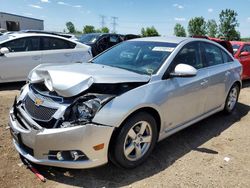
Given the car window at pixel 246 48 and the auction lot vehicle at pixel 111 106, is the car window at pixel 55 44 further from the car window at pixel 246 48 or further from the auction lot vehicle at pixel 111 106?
the car window at pixel 246 48

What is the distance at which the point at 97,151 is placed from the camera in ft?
9.56

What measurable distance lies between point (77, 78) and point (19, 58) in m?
4.92

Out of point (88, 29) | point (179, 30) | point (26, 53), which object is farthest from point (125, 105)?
point (88, 29)

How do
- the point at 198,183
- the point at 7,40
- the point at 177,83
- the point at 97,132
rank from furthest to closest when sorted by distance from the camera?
the point at 7,40 → the point at 177,83 → the point at 198,183 → the point at 97,132

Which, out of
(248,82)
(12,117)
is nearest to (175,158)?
(12,117)

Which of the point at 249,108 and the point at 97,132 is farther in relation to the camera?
the point at 249,108

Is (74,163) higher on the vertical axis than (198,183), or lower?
higher

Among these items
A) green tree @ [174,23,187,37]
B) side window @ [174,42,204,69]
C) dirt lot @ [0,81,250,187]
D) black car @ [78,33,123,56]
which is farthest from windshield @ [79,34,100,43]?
green tree @ [174,23,187,37]

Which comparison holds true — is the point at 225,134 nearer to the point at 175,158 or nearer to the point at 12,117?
the point at 175,158

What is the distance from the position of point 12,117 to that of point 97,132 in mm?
1278

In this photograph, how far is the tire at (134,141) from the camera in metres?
3.08

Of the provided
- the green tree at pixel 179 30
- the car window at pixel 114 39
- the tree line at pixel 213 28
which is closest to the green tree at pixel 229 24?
the tree line at pixel 213 28

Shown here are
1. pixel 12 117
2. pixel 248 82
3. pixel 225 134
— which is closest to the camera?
pixel 12 117

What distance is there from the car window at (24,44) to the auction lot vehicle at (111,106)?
4005mm
